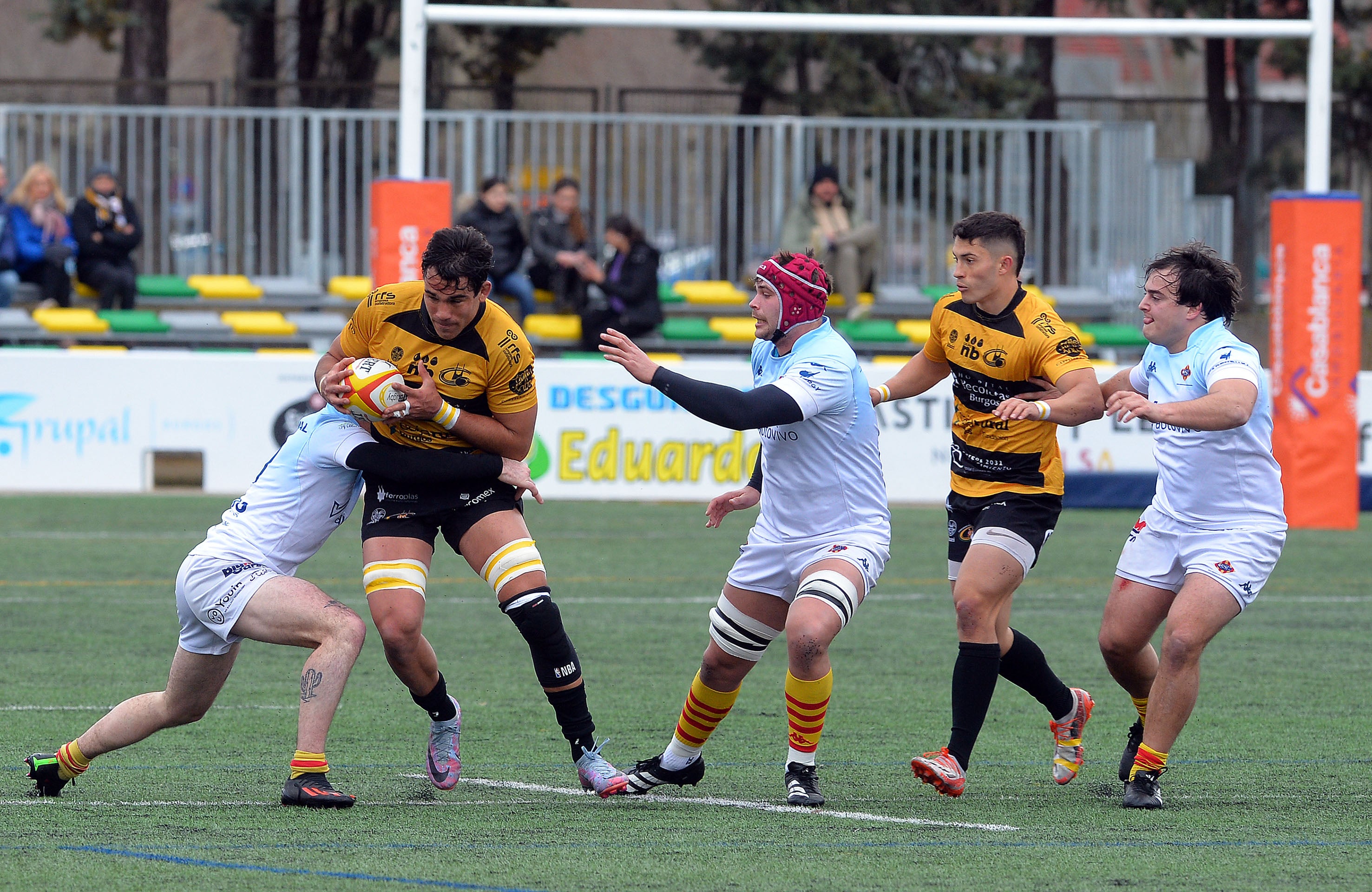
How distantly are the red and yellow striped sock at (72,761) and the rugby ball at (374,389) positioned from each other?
1.35 meters

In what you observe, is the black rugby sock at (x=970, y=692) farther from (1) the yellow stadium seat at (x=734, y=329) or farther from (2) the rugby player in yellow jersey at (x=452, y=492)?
(1) the yellow stadium seat at (x=734, y=329)

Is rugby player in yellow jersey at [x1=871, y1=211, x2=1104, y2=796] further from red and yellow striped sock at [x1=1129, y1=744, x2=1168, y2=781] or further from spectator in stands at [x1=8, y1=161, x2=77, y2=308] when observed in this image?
spectator in stands at [x1=8, y1=161, x2=77, y2=308]

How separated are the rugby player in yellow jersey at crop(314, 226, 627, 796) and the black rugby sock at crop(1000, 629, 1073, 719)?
1.43 metres

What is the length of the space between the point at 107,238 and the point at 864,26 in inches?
311

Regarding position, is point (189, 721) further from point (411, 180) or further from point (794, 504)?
point (411, 180)

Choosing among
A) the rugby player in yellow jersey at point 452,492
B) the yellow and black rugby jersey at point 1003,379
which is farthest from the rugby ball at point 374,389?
the yellow and black rugby jersey at point 1003,379

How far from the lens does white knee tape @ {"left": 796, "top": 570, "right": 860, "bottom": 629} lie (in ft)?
19.5

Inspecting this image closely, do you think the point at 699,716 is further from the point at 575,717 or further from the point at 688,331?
the point at 688,331

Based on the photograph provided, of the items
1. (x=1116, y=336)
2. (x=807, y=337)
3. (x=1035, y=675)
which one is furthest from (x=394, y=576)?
(x=1116, y=336)

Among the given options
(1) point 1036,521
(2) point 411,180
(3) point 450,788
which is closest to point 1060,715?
(1) point 1036,521

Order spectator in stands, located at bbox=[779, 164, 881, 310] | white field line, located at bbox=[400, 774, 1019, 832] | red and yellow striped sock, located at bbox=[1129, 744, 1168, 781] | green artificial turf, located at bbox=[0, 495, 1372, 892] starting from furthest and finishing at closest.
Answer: spectator in stands, located at bbox=[779, 164, 881, 310], red and yellow striped sock, located at bbox=[1129, 744, 1168, 781], white field line, located at bbox=[400, 774, 1019, 832], green artificial turf, located at bbox=[0, 495, 1372, 892]

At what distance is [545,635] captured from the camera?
595 cm

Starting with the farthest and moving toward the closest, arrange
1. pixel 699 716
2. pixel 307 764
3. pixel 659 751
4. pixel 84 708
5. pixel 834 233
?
pixel 834 233, pixel 84 708, pixel 659 751, pixel 699 716, pixel 307 764

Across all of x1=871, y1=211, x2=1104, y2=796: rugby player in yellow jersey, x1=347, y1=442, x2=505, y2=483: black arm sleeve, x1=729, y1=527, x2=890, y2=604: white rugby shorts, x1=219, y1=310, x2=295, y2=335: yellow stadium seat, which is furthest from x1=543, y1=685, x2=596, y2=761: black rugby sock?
x1=219, y1=310, x2=295, y2=335: yellow stadium seat
